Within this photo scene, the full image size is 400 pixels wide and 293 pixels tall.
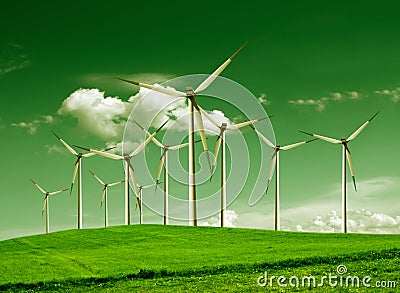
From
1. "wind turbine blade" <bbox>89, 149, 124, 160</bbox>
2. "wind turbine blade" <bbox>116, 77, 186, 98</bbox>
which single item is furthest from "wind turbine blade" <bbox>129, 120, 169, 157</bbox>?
"wind turbine blade" <bbox>116, 77, 186, 98</bbox>

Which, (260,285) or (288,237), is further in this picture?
(288,237)

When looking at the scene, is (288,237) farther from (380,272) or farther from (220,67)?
(380,272)

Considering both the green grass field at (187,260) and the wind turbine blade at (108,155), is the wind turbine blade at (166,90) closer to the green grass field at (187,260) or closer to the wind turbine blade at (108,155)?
the green grass field at (187,260)

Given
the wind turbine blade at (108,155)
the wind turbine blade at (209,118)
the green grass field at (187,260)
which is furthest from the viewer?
the wind turbine blade at (108,155)

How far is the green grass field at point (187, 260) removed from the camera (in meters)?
29.9

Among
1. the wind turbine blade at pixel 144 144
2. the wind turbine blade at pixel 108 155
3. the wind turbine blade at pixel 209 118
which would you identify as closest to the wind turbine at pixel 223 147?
the wind turbine blade at pixel 209 118

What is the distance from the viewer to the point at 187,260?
39.6 metres

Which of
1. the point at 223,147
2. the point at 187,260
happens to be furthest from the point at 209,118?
the point at 187,260

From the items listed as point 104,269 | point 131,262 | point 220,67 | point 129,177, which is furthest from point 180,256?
point 129,177

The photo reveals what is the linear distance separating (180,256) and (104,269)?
20.6 feet

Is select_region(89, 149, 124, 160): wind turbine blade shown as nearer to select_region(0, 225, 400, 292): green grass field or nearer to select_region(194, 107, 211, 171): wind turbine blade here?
select_region(0, 225, 400, 292): green grass field

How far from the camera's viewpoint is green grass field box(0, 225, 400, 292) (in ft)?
98.0

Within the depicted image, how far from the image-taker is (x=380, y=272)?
27.6 m

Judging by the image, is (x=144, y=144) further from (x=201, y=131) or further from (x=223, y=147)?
(x=201, y=131)
